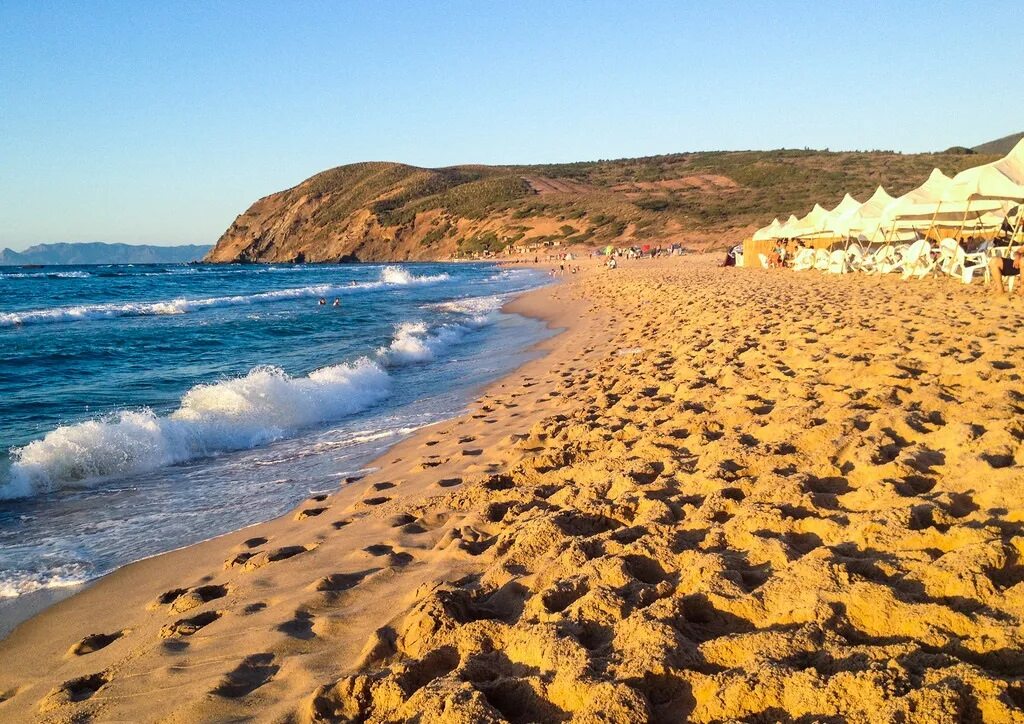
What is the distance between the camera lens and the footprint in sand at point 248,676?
2.60 meters

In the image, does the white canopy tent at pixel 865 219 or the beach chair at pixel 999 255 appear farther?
the white canopy tent at pixel 865 219

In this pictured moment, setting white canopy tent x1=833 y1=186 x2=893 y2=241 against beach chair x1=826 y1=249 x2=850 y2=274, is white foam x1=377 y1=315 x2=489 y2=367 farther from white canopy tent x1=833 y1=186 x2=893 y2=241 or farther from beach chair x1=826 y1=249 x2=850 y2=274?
white canopy tent x1=833 y1=186 x2=893 y2=241

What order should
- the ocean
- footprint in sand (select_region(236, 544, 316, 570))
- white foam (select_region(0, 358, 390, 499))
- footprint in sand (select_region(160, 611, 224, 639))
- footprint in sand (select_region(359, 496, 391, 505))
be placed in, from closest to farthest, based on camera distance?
footprint in sand (select_region(160, 611, 224, 639)), footprint in sand (select_region(236, 544, 316, 570)), footprint in sand (select_region(359, 496, 391, 505)), the ocean, white foam (select_region(0, 358, 390, 499))

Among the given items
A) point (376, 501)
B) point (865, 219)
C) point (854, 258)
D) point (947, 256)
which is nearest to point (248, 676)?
point (376, 501)

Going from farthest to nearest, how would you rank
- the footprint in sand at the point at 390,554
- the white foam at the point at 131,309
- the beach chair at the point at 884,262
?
the white foam at the point at 131,309
the beach chair at the point at 884,262
the footprint in sand at the point at 390,554

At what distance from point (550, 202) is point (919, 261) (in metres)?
65.3

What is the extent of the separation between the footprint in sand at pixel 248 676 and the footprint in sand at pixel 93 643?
3.25ft

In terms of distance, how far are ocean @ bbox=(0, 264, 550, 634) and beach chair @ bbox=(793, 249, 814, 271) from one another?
1060 centimetres

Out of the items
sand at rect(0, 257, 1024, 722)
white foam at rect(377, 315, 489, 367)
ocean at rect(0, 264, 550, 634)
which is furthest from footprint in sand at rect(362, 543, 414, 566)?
white foam at rect(377, 315, 489, 367)

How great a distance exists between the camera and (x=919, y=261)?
16016 mm

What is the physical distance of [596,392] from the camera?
23.9 feet

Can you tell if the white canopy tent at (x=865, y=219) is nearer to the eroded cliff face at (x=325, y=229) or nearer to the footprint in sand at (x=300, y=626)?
the footprint in sand at (x=300, y=626)

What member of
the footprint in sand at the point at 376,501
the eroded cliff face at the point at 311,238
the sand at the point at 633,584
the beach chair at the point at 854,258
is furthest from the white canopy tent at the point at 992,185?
the eroded cliff face at the point at 311,238

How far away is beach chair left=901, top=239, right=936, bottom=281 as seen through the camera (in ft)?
51.7
